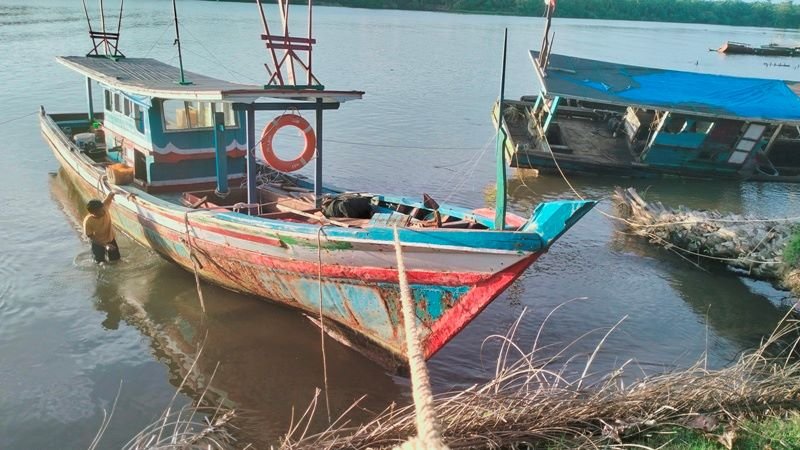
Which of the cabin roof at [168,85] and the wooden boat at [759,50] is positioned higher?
the wooden boat at [759,50]

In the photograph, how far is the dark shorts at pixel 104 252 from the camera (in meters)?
9.85

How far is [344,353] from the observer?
7855mm

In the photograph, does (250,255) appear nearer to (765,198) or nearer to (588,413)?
(588,413)

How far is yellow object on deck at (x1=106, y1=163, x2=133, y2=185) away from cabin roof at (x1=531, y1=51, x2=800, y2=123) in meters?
10.4

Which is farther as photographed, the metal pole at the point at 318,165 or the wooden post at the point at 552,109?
the wooden post at the point at 552,109

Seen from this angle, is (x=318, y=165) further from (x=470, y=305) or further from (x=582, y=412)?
(x=582, y=412)

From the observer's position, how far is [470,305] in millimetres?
6527

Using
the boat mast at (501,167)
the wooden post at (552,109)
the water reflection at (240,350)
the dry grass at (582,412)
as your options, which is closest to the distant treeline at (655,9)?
the wooden post at (552,109)

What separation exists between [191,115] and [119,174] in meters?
1.44

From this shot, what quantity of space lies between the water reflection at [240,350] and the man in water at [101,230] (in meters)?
0.27

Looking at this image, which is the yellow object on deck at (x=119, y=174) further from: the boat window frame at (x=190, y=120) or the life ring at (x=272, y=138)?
the life ring at (x=272, y=138)

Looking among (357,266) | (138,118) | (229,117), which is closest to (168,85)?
(138,118)

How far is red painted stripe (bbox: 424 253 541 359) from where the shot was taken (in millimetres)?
6255

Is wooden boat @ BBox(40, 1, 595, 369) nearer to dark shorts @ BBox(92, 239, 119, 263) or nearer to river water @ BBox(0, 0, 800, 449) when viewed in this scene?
dark shorts @ BBox(92, 239, 119, 263)
